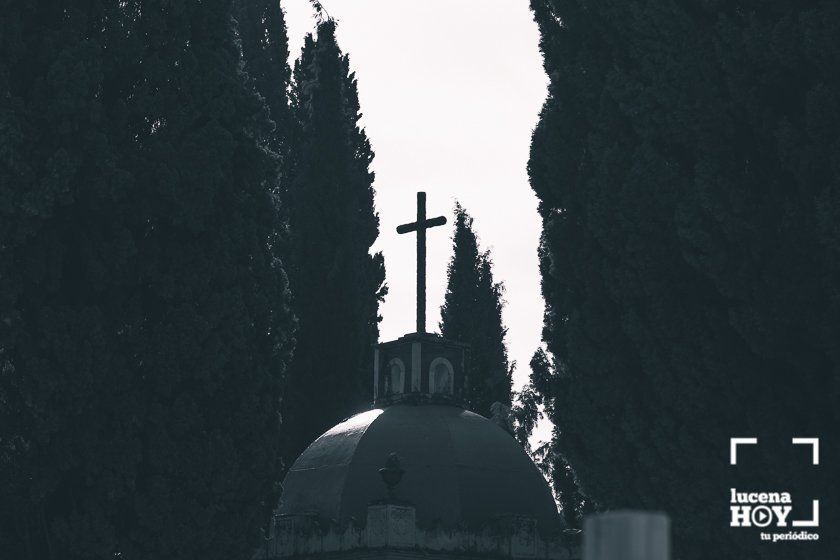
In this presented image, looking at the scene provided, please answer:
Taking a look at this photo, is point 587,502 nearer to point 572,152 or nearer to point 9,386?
point 572,152

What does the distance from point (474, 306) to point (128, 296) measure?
2429cm

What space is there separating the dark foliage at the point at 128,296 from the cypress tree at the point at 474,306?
21.2 meters

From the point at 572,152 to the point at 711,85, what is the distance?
2756 mm

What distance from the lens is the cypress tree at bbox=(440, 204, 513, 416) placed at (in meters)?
41.2

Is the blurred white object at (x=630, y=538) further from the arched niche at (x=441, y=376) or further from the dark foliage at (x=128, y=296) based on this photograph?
the arched niche at (x=441, y=376)

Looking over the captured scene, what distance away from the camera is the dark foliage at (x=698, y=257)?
15.1m

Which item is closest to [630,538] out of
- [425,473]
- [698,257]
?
[698,257]

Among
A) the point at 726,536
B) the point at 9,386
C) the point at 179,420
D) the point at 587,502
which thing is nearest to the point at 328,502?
the point at 587,502

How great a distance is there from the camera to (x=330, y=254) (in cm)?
3491

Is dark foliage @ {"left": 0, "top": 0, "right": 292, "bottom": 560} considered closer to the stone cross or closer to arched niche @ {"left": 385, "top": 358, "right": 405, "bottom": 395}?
the stone cross

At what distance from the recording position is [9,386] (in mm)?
17844

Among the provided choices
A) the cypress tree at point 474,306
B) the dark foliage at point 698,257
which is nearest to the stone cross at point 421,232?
the dark foliage at point 698,257

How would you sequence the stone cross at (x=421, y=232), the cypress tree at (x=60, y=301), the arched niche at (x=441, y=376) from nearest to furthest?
the cypress tree at (x=60, y=301)
the stone cross at (x=421, y=232)
the arched niche at (x=441, y=376)

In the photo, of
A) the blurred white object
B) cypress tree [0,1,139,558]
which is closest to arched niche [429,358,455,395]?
cypress tree [0,1,139,558]
